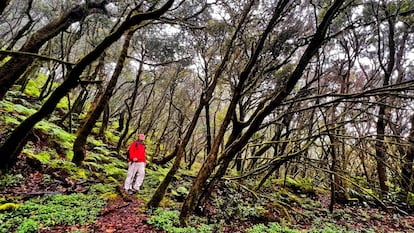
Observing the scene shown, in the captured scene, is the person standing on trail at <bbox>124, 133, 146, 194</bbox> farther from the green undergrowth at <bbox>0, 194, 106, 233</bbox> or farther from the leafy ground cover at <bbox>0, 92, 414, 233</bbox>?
the green undergrowth at <bbox>0, 194, 106, 233</bbox>

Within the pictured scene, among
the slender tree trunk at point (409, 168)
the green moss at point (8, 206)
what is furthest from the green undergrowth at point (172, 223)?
the slender tree trunk at point (409, 168)

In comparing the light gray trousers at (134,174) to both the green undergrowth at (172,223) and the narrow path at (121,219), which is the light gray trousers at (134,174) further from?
the green undergrowth at (172,223)

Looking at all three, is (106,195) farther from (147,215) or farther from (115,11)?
(115,11)

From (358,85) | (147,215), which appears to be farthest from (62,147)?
(358,85)

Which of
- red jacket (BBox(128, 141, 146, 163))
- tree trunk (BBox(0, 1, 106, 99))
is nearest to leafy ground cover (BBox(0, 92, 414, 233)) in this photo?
red jacket (BBox(128, 141, 146, 163))

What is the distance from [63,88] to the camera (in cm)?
538

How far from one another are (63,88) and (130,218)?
3270 millimetres

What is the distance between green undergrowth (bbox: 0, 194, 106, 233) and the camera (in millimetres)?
4545

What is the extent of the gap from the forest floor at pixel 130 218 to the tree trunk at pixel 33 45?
2.30 metres

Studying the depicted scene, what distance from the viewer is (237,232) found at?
21.3 feet

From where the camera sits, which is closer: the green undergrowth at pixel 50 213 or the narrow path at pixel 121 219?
the green undergrowth at pixel 50 213

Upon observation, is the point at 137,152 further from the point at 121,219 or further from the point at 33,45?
the point at 33,45

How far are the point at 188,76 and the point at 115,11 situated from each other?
21.7ft

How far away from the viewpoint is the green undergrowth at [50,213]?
4.55 metres
